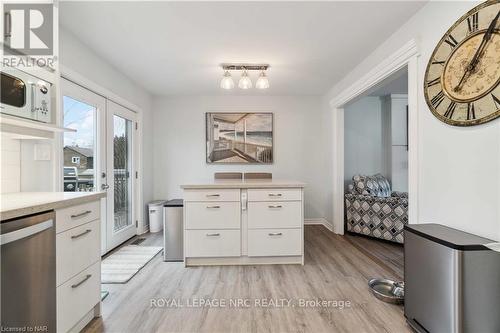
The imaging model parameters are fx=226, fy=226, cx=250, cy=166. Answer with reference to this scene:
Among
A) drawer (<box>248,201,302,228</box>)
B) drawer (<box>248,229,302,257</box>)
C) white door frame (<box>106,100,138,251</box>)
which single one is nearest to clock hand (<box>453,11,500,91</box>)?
drawer (<box>248,201,302,228</box>)

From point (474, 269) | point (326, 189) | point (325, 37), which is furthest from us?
point (326, 189)

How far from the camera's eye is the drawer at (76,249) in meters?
1.30

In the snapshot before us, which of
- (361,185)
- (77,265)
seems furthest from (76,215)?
(361,185)

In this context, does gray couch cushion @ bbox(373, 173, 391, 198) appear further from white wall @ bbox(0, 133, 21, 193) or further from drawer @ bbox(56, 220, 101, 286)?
white wall @ bbox(0, 133, 21, 193)

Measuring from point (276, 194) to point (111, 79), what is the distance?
8.44ft

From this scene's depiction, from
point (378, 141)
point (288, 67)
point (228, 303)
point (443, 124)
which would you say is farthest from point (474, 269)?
point (378, 141)

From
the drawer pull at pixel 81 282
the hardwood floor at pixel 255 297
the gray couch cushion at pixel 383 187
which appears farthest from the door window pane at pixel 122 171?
the gray couch cushion at pixel 383 187

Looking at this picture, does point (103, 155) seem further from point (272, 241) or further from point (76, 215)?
point (272, 241)

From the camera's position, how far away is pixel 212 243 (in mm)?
2479

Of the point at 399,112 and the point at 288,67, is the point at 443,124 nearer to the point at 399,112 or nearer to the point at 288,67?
the point at 288,67

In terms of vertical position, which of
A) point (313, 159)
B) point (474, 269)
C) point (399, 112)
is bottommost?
point (474, 269)

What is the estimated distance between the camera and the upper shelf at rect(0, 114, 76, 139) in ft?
4.33

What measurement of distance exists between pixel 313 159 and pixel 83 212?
3710 mm

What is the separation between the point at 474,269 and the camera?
3.99 ft
